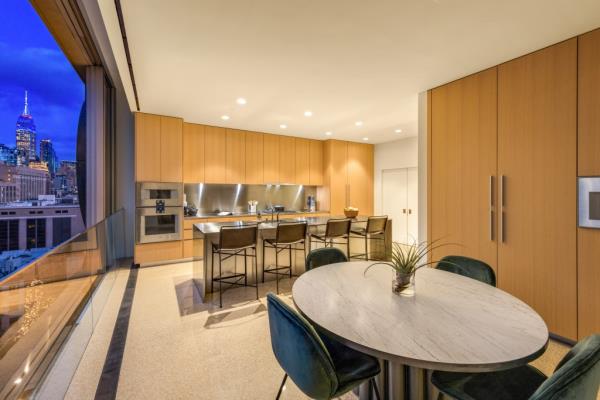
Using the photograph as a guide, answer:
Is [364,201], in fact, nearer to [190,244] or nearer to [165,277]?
[190,244]

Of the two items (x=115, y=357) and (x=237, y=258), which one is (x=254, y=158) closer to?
(x=237, y=258)

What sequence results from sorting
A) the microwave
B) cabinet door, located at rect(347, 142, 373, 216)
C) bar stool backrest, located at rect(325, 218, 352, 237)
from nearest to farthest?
the microwave, bar stool backrest, located at rect(325, 218, 352, 237), cabinet door, located at rect(347, 142, 373, 216)

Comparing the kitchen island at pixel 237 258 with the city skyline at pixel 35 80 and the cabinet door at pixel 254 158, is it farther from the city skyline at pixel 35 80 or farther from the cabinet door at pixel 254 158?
the cabinet door at pixel 254 158

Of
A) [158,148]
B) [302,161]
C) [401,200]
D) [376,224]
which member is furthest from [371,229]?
[158,148]

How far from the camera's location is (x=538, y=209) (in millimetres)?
2656

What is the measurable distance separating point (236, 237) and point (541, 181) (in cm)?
318

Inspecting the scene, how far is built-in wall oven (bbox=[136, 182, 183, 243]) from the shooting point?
15.5 ft

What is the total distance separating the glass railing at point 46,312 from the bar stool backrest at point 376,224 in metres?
3.53

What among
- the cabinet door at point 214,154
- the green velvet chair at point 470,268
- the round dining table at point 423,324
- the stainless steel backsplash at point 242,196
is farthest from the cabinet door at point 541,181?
the stainless steel backsplash at point 242,196

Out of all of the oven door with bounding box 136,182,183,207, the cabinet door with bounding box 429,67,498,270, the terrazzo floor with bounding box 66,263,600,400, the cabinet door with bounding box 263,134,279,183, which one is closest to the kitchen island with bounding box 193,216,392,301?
the terrazzo floor with bounding box 66,263,600,400

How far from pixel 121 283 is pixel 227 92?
10.5 ft

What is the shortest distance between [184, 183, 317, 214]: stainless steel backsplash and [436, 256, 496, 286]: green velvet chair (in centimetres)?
484

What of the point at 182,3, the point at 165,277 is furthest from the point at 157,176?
the point at 182,3

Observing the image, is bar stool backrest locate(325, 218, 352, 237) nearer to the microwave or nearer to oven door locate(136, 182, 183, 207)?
the microwave
